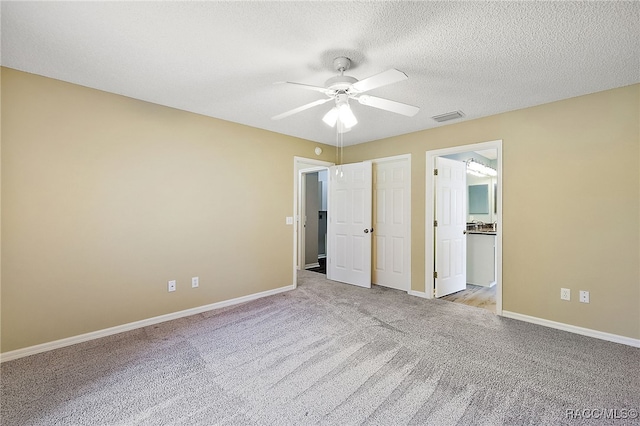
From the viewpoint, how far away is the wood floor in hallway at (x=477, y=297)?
3.74 metres

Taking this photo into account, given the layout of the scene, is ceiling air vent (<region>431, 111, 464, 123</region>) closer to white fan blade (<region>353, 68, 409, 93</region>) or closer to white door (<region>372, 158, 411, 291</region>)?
white door (<region>372, 158, 411, 291</region>)

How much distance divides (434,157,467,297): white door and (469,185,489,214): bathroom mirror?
5.19ft

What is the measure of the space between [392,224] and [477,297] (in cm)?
156

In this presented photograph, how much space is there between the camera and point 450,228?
165 inches

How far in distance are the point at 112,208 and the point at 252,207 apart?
1570 millimetres

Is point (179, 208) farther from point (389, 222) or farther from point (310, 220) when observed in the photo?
point (310, 220)

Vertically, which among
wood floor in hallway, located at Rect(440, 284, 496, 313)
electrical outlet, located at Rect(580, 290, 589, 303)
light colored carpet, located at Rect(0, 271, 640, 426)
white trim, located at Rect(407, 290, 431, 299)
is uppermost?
electrical outlet, located at Rect(580, 290, 589, 303)

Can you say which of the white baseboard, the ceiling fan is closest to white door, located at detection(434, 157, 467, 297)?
the ceiling fan

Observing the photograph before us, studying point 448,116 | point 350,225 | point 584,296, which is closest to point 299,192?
point 350,225

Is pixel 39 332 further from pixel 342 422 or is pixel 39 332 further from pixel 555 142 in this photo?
pixel 555 142

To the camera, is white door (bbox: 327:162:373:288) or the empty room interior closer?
the empty room interior

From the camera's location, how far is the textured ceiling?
165 cm

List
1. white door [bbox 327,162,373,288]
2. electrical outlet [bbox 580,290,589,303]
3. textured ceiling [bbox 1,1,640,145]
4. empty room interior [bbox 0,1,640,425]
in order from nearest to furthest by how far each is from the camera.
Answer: textured ceiling [bbox 1,1,640,145] < empty room interior [bbox 0,1,640,425] < electrical outlet [bbox 580,290,589,303] < white door [bbox 327,162,373,288]

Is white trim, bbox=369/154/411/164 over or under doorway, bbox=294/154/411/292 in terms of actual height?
over
